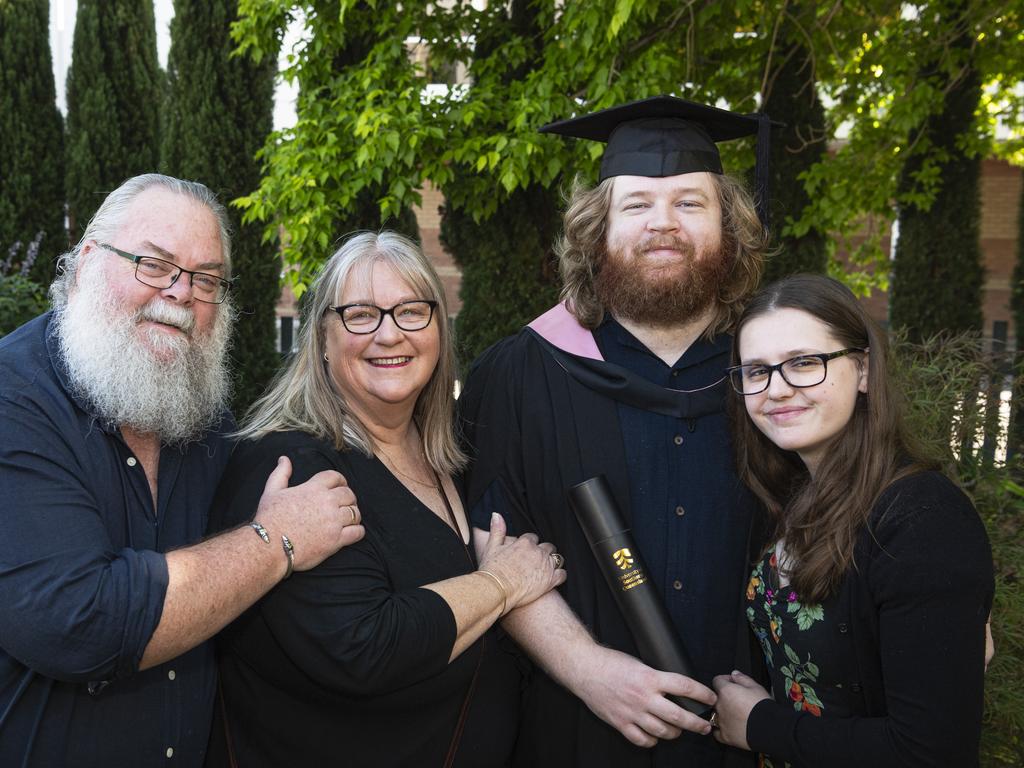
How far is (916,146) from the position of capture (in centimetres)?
818

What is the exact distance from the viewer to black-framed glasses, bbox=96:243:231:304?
2119 millimetres

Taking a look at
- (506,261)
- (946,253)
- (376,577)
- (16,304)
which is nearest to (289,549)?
(376,577)

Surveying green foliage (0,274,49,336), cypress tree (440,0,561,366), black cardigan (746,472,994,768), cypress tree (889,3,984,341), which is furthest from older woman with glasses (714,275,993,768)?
cypress tree (889,3,984,341)

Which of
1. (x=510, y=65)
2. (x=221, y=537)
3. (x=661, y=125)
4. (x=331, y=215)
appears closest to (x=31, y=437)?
(x=221, y=537)

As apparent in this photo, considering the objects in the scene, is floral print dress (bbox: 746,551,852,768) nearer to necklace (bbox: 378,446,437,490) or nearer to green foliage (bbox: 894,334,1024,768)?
necklace (bbox: 378,446,437,490)

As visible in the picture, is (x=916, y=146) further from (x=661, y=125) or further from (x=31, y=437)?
(x=31, y=437)

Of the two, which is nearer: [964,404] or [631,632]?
[631,632]

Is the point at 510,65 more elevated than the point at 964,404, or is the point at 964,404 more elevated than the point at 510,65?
the point at 510,65

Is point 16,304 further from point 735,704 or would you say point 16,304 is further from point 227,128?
point 735,704

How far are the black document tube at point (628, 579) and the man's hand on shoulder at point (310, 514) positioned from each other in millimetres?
603

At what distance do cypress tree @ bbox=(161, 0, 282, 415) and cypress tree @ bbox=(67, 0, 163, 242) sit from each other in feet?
3.88

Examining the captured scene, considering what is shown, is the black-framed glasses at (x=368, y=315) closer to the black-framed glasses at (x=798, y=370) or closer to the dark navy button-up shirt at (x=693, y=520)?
the dark navy button-up shirt at (x=693, y=520)

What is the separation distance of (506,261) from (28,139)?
248 inches

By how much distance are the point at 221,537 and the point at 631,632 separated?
105 cm
